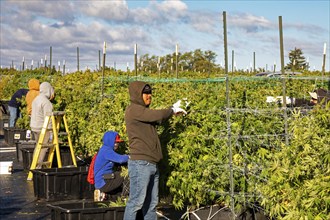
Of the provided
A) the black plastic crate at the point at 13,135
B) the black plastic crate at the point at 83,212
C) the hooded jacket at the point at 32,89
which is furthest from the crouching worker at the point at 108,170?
the black plastic crate at the point at 13,135

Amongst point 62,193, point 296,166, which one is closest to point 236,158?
point 296,166

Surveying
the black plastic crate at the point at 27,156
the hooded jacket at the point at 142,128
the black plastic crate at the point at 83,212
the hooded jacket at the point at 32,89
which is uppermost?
the hooded jacket at the point at 32,89

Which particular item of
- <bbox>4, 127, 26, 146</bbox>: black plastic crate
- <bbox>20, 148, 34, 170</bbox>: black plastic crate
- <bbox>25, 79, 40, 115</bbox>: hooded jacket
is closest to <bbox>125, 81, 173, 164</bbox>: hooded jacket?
<bbox>20, 148, 34, 170</bbox>: black plastic crate

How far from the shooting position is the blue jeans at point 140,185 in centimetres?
836

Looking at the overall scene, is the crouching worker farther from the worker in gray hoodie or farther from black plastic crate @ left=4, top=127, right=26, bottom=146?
black plastic crate @ left=4, top=127, right=26, bottom=146

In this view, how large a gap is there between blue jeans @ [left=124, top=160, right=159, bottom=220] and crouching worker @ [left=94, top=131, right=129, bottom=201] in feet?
5.13

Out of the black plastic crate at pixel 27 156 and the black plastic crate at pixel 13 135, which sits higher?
the black plastic crate at pixel 13 135

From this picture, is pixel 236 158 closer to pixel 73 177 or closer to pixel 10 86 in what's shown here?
pixel 73 177

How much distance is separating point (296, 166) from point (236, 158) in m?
3.02

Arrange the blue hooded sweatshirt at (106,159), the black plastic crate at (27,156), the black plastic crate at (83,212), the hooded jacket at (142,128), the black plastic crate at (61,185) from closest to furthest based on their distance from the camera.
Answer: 1. the hooded jacket at (142,128)
2. the black plastic crate at (83,212)
3. the blue hooded sweatshirt at (106,159)
4. the black plastic crate at (61,185)
5. the black plastic crate at (27,156)

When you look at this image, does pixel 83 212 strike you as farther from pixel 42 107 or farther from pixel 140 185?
pixel 42 107

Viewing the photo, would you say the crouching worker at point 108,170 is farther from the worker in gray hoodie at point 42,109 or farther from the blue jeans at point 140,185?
the worker in gray hoodie at point 42,109

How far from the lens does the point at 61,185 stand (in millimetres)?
12094

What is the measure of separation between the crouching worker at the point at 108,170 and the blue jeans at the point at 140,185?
5.13 feet
